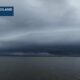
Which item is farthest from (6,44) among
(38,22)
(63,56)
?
(63,56)

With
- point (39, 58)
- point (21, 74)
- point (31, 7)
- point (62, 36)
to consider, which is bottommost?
point (21, 74)

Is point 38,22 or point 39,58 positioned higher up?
point 38,22

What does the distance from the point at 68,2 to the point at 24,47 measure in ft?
1.11

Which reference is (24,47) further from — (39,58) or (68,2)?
(68,2)

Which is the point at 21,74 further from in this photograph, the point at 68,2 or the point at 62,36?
the point at 68,2

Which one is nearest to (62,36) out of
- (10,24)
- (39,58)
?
(39,58)

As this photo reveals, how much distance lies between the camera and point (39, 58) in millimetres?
855

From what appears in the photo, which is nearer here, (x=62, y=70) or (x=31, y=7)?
(x=31, y=7)

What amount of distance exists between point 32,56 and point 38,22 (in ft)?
0.61

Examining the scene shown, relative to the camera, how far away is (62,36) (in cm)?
85

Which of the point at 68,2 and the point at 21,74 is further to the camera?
the point at 21,74

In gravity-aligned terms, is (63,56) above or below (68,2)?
below

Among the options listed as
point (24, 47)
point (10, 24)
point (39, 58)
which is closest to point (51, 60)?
point (39, 58)

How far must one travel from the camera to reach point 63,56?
84cm
